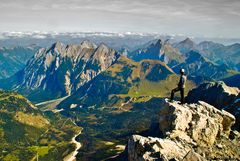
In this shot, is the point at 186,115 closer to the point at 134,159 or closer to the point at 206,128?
the point at 206,128

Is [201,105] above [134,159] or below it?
above

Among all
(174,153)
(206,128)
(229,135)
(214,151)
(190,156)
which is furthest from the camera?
(229,135)

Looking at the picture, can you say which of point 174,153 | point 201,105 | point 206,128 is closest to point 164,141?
point 174,153

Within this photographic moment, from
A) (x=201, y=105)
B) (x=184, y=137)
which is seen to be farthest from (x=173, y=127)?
(x=201, y=105)

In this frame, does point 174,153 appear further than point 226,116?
No

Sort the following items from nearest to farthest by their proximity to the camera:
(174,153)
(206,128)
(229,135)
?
(174,153) → (206,128) → (229,135)

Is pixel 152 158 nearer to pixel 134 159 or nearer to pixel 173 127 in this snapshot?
pixel 134 159
